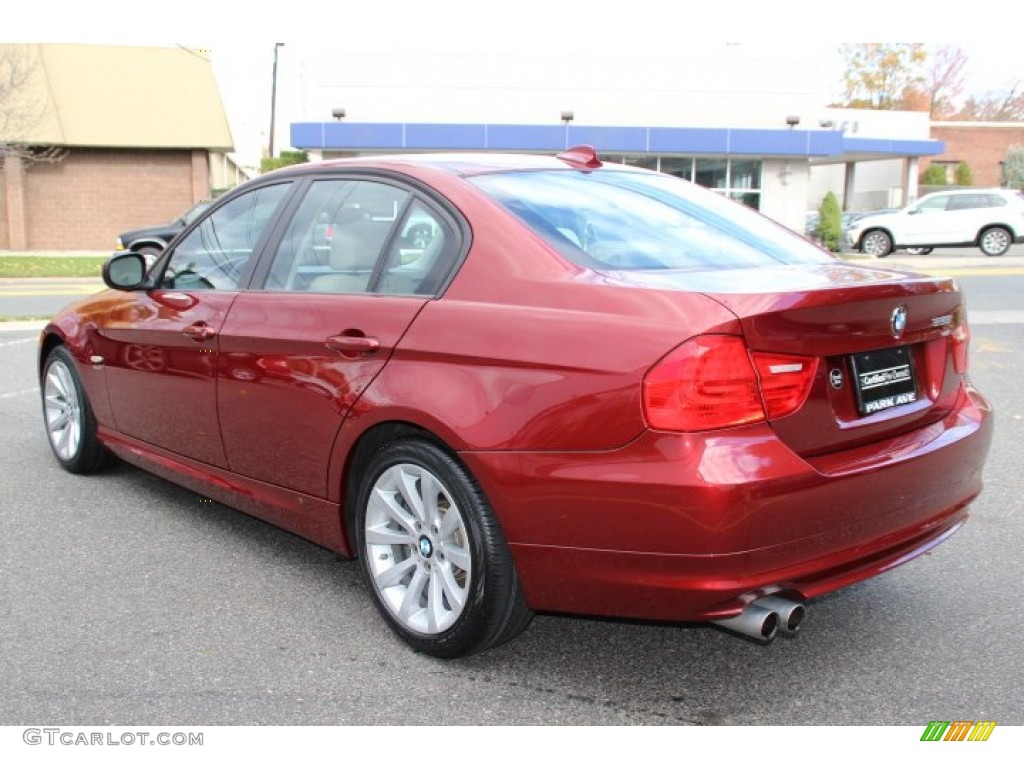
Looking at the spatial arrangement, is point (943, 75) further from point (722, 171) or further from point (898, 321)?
point (898, 321)

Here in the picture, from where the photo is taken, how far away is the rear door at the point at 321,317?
11.3 ft

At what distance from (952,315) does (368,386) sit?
6.53 feet

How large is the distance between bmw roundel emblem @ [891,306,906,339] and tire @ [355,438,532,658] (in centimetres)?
136

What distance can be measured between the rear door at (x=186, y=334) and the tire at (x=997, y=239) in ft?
82.3

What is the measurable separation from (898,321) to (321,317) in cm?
196

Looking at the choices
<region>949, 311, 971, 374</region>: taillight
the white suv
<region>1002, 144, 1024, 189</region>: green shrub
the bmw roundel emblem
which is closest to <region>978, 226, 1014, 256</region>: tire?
the white suv

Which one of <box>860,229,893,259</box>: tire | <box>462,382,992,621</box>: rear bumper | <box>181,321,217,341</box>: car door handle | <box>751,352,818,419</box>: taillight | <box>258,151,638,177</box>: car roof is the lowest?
<box>860,229,893,259</box>: tire

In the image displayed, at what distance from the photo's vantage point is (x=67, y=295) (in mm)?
15961

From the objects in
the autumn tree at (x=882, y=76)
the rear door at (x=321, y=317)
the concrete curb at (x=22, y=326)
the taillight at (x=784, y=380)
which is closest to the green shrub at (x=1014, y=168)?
the autumn tree at (x=882, y=76)

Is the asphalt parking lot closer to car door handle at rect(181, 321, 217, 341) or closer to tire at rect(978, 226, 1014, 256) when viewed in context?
car door handle at rect(181, 321, 217, 341)

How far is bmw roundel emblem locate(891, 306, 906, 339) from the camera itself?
3055 mm

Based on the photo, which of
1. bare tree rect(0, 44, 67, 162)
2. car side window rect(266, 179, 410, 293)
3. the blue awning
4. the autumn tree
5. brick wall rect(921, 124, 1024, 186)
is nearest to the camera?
car side window rect(266, 179, 410, 293)

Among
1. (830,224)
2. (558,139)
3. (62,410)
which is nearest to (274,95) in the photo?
(558,139)

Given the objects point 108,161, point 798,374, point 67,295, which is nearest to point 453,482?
point 798,374
